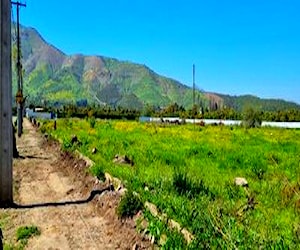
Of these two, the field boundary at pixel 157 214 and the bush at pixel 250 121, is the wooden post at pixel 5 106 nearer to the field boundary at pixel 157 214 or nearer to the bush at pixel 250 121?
the field boundary at pixel 157 214

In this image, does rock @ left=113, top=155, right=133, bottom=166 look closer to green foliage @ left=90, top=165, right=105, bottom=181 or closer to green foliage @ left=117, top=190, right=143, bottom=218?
green foliage @ left=90, top=165, right=105, bottom=181

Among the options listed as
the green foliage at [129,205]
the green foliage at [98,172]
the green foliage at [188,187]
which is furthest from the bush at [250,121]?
the green foliage at [129,205]

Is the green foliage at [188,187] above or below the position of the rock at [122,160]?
above

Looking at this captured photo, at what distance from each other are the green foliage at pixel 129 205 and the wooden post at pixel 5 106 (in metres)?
2.98

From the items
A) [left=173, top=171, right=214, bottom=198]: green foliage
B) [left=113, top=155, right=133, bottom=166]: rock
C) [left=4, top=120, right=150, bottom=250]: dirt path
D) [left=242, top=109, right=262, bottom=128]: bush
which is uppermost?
[left=173, top=171, right=214, bottom=198]: green foliage

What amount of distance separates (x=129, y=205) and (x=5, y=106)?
3600 millimetres

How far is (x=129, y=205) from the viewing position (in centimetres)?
818

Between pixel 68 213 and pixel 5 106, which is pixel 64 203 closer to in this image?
pixel 68 213

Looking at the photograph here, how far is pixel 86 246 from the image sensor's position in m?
7.27

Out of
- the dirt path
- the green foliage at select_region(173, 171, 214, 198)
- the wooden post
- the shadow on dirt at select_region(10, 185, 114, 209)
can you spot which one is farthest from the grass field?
the wooden post

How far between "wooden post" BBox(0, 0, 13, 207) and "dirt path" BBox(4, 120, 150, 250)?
0.47 meters

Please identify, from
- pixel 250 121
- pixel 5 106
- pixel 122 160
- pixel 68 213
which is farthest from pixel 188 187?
pixel 250 121

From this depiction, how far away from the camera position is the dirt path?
7.46m

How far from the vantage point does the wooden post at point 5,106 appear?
10.1 m
